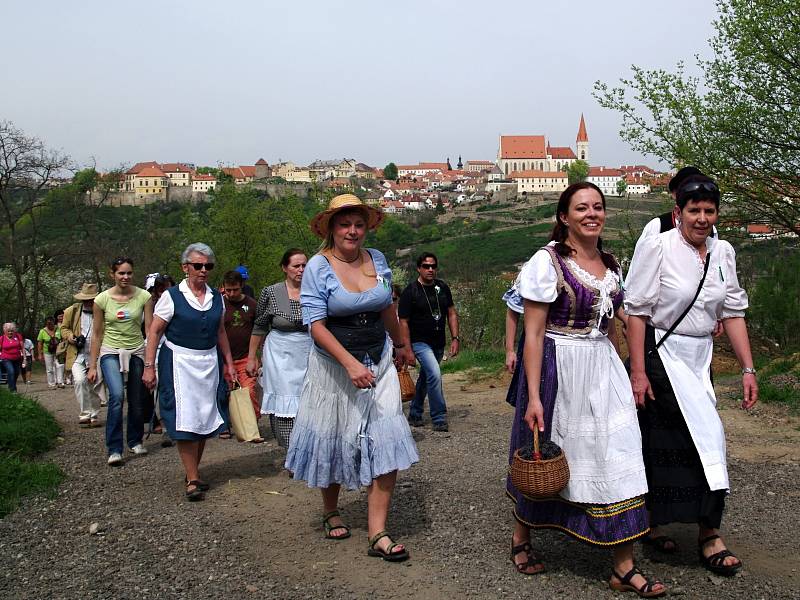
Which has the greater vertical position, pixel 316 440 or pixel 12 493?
pixel 316 440

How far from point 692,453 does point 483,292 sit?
26.4 m

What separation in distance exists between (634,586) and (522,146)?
627 ft

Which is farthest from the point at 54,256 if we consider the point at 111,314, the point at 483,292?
the point at 111,314

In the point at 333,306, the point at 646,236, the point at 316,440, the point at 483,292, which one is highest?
the point at 646,236

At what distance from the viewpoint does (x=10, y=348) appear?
54.6 feet

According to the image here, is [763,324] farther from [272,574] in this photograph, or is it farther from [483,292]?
[483,292]

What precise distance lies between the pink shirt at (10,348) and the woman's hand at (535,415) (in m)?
15.0

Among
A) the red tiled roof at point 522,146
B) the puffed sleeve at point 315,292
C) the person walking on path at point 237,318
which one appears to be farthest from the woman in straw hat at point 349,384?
the red tiled roof at point 522,146

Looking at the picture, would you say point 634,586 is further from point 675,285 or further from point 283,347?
point 283,347

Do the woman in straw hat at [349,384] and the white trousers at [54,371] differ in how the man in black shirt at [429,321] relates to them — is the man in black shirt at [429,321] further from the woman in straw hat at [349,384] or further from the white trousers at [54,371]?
the white trousers at [54,371]

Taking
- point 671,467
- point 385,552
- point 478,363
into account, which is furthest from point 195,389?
point 478,363

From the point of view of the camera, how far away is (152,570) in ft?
16.0

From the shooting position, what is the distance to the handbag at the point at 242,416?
713 cm

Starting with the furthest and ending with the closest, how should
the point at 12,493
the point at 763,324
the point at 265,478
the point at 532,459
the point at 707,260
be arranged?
the point at 763,324 < the point at 265,478 < the point at 12,493 < the point at 707,260 < the point at 532,459
